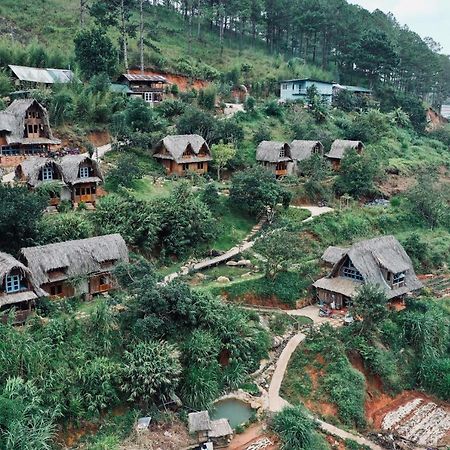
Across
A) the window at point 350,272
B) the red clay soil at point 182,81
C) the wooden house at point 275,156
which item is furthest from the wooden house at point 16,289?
the red clay soil at point 182,81

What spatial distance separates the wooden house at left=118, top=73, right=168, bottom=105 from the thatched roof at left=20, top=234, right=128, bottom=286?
27.2m

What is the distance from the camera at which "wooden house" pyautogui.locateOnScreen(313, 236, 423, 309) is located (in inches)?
1335

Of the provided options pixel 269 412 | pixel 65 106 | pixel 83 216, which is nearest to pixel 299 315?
pixel 269 412

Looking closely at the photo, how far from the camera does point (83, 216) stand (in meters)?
35.4

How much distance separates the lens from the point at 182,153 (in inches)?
1806

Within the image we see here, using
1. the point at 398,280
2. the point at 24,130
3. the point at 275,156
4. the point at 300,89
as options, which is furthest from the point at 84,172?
the point at 300,89

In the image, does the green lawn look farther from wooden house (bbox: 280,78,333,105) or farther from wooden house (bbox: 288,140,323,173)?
wooden house (bbox: 280,78,333,105)

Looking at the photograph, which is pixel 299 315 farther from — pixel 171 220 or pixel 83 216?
pixel 83 216

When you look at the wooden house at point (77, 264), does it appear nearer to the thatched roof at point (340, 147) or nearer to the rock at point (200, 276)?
the rock at point (200, 276)

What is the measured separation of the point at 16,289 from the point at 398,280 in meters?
22.1

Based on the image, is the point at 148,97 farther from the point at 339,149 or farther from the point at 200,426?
the point at 200,426

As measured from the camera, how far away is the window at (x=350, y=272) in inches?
1341

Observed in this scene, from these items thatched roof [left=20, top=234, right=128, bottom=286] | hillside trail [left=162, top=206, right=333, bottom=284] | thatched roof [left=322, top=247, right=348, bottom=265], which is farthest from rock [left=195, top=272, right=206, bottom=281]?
thatched roof [left=322, top=247, right=348, bottom=265]

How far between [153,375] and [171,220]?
13386mm
